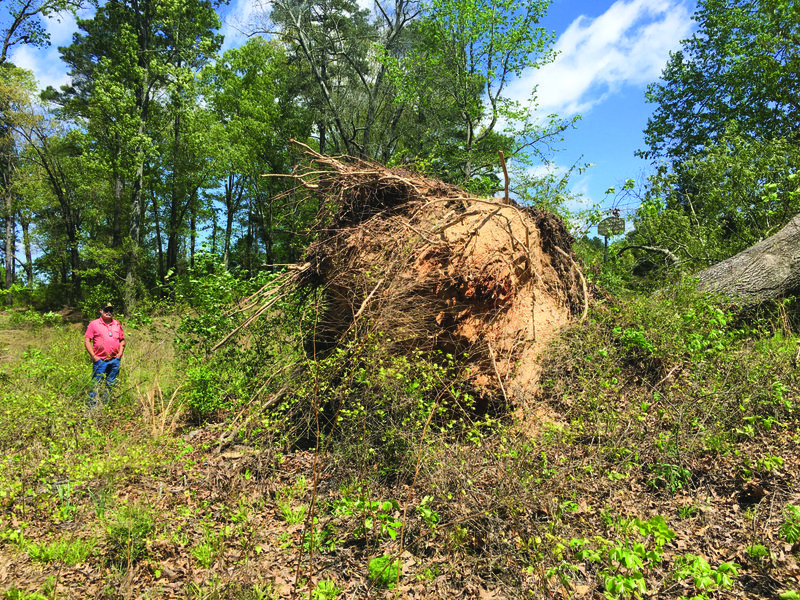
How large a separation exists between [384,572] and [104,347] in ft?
19.8

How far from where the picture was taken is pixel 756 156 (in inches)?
346

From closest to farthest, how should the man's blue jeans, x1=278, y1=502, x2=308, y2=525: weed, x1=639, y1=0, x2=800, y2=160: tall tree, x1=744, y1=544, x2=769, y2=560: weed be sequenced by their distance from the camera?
x1=744, y1=544, x2=769, y2=560: weed < x1=278, y1=502, x2=308, y2=525: weed < the man's blue jeans < x1=639, y1=0, x2=800, y2=160: tall tree

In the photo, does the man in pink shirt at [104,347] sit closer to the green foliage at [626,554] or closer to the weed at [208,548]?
the weed at [208,548]

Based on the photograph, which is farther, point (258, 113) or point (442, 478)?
point (258, 113)

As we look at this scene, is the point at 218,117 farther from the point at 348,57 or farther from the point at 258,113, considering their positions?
the point at 348,57

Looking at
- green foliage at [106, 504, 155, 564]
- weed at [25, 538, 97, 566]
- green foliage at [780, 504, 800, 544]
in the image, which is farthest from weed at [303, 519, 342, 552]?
green foliage at [780, 504, 800, 544]

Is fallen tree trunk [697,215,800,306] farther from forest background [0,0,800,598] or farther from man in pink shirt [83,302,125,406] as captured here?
man in pink shirt [83,302,125,406]

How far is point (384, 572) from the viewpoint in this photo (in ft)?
10.1

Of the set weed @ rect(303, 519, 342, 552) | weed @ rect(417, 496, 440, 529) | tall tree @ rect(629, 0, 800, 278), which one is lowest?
weed @ rect(303, 519, 342, 552)

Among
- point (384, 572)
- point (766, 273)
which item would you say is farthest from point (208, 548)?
point (766, 273)

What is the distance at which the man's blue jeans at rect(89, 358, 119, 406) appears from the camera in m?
6.39

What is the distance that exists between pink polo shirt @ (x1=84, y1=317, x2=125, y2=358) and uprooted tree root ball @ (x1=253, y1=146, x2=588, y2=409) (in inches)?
143

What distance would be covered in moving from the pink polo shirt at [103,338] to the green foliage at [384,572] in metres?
5.90

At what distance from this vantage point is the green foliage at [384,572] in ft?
10.0
